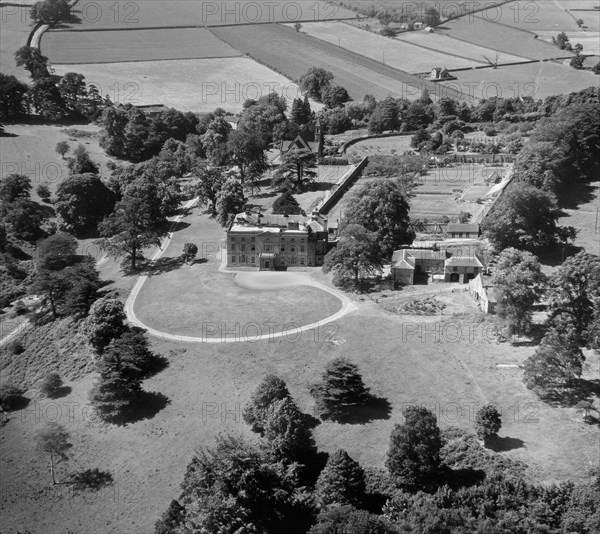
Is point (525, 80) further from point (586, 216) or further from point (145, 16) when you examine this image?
point (145, 16)

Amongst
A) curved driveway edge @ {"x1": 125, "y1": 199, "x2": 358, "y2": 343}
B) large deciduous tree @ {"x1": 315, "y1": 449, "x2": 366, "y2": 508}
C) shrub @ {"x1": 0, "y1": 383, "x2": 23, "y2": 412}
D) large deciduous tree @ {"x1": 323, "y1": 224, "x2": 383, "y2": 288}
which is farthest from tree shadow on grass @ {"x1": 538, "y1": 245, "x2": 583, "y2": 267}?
shrub @ {"x1": 0, "y1": 383, "x2": 23, "y2": 412}

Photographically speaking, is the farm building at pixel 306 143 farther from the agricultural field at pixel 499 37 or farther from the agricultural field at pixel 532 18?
the agricultural field at pixel 532 18

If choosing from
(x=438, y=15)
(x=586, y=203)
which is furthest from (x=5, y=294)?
(x=438, y=15)

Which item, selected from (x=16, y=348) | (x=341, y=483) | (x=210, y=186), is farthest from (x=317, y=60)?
(x=341, y=483)

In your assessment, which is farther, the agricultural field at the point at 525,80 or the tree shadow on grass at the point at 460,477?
the agricultural field at the point at 525,80

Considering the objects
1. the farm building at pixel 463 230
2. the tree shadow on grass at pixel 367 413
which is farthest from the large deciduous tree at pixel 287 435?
the farm building at pixel 463 230

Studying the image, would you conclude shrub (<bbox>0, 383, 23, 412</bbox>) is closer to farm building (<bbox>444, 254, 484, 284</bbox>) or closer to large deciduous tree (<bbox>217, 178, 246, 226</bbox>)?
large deciduous tree (<bbox>217, 178, 246, 226</bbox>)
